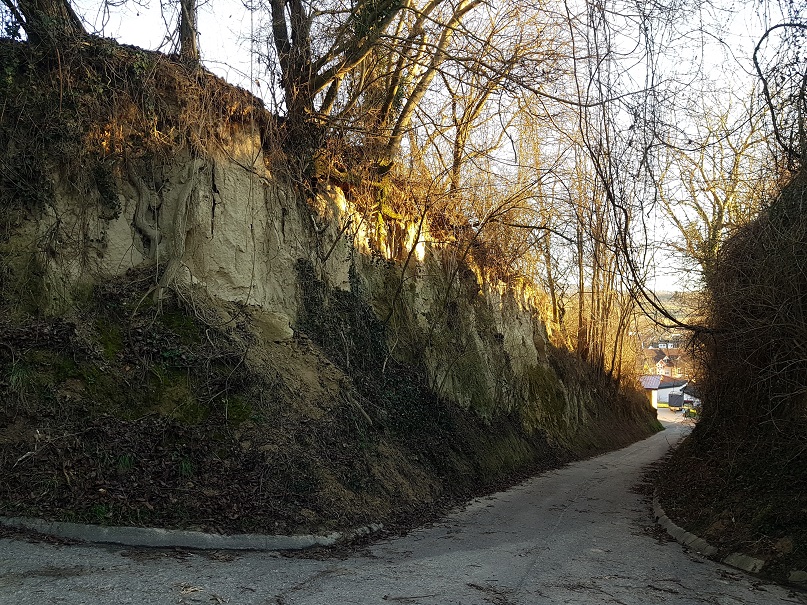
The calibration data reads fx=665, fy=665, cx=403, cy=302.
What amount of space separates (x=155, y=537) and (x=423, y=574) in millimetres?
3029

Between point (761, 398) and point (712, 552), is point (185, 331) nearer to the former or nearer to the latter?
point (712, 552)

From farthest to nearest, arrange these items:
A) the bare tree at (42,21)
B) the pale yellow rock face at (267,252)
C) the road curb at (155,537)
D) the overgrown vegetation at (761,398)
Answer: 1. the pale yellow rock face at (267,252)
2. the bare tree at (42,21)
3. the overgrown vegetation at (761,398)
4. the road curb at (155,537)

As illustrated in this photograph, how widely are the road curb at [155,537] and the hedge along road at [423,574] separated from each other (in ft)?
0.71

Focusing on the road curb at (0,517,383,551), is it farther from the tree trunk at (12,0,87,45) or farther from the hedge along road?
the tree trunk at (12,0,87,45)

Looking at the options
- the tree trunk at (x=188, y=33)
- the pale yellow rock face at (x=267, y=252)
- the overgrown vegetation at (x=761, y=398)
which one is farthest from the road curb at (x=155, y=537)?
the tree trunk at (x=188, y=33)

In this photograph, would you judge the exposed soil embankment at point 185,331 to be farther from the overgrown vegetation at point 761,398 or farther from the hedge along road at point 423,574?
the overgrown vegetation at point 761,398

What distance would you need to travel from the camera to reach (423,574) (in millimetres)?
7348

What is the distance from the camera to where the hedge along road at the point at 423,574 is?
5.96m

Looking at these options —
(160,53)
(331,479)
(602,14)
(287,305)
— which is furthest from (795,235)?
(160,53)

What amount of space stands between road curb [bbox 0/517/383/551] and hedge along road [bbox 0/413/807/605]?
22 cm

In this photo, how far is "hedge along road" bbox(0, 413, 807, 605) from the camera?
596cm

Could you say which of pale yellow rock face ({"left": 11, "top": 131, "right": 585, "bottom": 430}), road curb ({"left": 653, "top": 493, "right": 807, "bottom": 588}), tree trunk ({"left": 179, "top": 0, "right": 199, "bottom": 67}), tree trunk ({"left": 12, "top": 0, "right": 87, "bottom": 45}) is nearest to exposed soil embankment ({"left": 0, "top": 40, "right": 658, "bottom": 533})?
pale yellow rock face ({"left": 11, "top": 131, "right": 585, "bottom": 430})

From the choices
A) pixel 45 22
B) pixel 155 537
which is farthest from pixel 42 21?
pixel 155 537

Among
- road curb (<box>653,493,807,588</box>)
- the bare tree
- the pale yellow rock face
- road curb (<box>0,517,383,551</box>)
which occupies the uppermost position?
the bare tree
